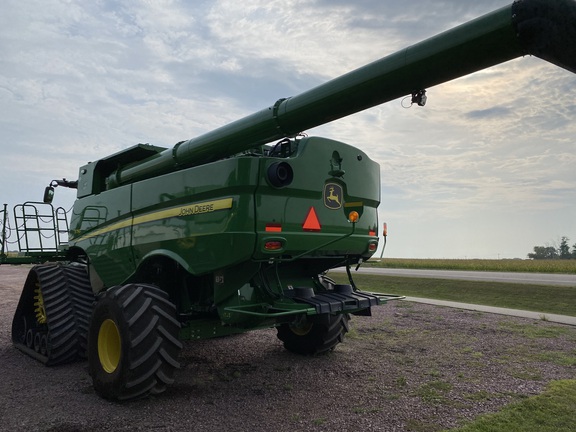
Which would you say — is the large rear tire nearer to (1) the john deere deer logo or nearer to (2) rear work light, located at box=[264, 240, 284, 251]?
(2) rear work light, located at box=[264, 240, 284, 251]

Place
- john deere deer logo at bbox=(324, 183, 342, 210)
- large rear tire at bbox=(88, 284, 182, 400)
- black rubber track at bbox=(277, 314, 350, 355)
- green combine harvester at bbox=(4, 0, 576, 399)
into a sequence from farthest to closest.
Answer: black rubber track at bbox=(277, 314, 350, 355) < john deere deer logo at bbox=(324, 183, 342, 210) < large rear tire at bbox=(88, 284, 182, 400) < green combine harvester at bbox=(4, 0, 576, 399)

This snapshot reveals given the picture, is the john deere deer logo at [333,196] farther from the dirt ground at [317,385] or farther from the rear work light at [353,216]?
the dirt ground at [317,385]

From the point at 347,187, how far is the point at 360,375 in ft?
7.35

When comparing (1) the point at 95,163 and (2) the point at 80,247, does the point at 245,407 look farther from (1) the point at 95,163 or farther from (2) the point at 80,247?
(1) the point at 95,163

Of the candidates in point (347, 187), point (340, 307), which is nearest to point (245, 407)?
point (340, 307)

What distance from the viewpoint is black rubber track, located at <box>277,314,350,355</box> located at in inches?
247

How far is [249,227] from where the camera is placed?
436 centimetres

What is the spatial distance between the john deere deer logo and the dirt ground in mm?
1987

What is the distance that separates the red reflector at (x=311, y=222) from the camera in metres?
4.83

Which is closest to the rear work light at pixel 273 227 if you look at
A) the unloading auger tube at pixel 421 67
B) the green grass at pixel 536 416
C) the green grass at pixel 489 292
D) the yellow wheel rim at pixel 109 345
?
the unloading auger tube at pixel 421 67

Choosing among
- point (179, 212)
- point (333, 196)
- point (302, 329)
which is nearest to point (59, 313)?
point (179, 212)

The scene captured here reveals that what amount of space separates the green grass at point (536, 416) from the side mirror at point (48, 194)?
7232 mm

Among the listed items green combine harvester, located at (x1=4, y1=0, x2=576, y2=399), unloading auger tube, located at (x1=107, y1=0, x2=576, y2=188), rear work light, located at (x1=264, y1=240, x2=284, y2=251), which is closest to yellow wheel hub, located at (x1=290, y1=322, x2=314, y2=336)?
green combine harvester, located at (x1=4, y1=0, x2=576, y2=399)

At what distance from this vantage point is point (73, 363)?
6.29 meters
